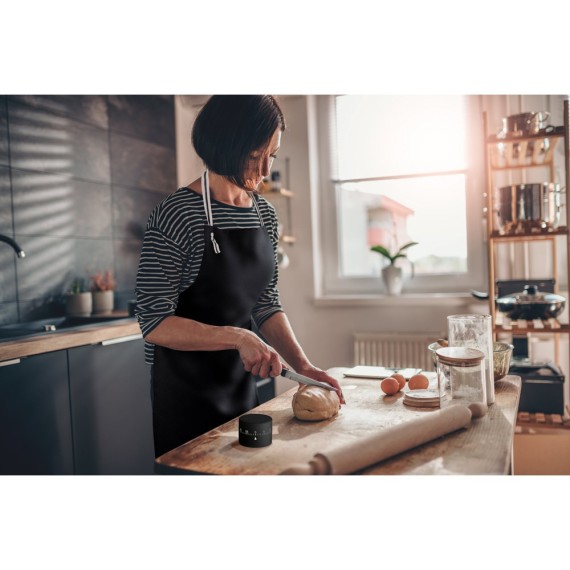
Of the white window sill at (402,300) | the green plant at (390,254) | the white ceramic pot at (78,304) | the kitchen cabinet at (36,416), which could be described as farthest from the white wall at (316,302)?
the kitchen cabinet at (36,416)

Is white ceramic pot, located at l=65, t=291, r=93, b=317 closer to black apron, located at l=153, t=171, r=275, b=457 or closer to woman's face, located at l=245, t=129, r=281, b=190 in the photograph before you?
black apron, located at l=153, t=171, r=275, b=457

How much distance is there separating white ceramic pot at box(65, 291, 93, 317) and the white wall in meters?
0.64

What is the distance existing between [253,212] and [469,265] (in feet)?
3.68

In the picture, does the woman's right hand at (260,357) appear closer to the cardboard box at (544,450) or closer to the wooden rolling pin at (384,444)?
the wooden rolling pin at (384,444)

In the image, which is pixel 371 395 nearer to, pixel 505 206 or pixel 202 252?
pixel 202 252

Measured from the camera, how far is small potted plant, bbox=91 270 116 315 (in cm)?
226

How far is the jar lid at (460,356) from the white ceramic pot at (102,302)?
1646 millimetres

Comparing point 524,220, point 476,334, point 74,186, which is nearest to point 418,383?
point 476,334

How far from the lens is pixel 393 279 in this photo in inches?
89.8

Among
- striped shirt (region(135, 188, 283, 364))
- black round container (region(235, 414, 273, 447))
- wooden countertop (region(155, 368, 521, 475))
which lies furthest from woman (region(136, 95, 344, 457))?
black round container (region(235, 414, 273, 447))

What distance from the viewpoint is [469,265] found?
2.05 m

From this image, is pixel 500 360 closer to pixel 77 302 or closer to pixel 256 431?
pixel 256 431

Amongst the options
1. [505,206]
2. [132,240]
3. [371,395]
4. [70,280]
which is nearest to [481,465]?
[371,395]

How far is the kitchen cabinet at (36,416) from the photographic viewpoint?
5.13ft
